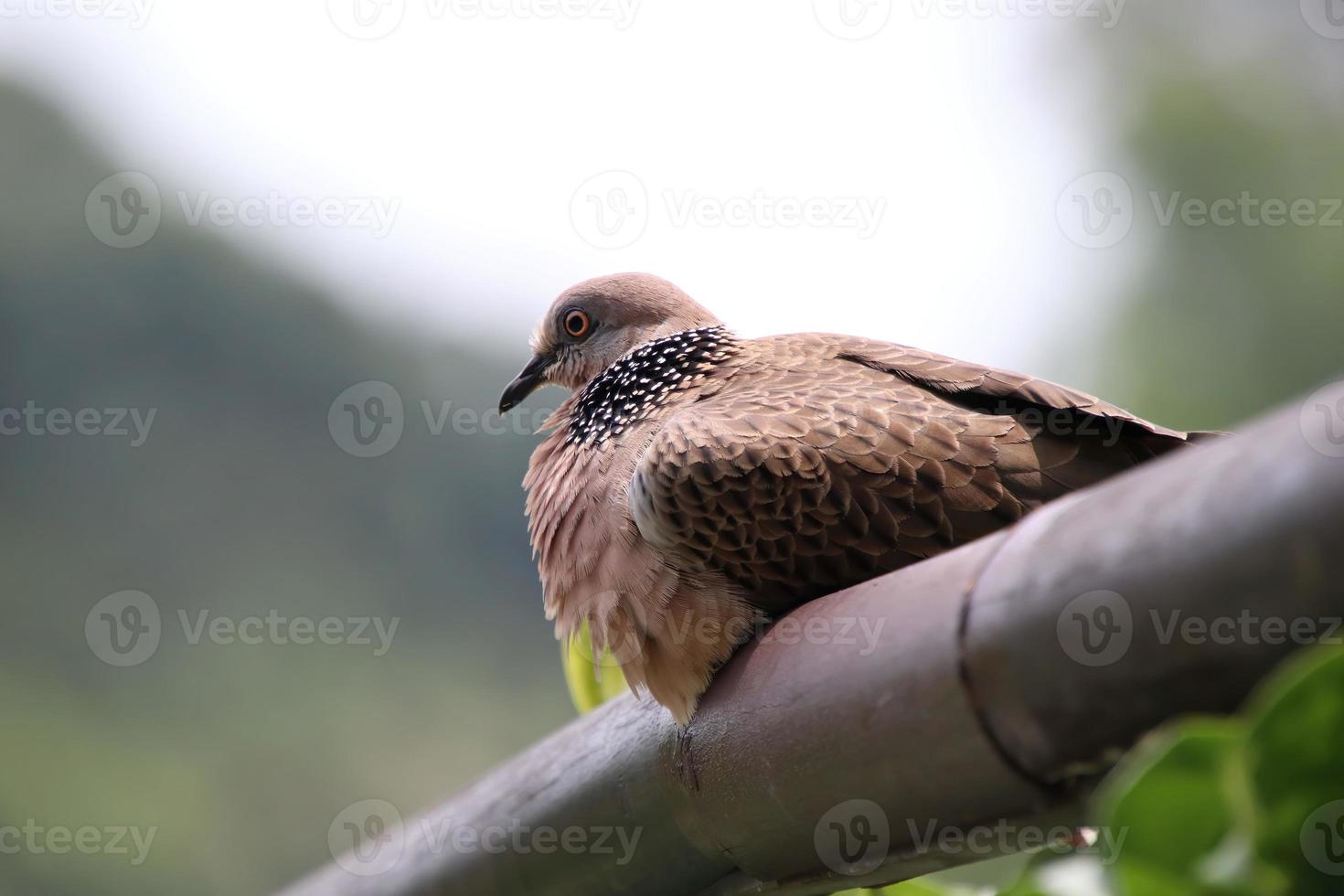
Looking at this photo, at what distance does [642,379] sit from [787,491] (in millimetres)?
694

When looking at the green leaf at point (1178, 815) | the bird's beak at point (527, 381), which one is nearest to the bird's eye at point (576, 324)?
the bird's beak at point (527, 381)

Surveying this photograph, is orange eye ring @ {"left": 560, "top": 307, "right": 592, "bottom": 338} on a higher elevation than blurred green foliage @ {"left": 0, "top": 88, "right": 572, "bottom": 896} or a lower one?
higher

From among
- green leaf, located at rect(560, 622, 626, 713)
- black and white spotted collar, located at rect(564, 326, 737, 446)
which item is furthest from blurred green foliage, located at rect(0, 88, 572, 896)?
black and white spotted collar, located at rect(564, 326, 737, 446)

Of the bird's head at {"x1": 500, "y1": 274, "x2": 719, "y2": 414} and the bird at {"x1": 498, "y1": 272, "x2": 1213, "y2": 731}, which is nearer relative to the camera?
the bird at {"x1": 498, "y1": 272, "x2": 1213, "y2": 731}

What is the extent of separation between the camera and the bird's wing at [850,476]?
202 cm

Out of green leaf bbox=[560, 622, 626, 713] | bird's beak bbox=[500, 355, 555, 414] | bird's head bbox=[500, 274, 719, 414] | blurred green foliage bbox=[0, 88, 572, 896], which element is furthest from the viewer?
blurred green foliage bbox=[0, 88, 572, 896]

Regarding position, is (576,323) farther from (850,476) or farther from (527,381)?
(850,476)

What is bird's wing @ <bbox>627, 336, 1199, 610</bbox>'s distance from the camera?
202cm

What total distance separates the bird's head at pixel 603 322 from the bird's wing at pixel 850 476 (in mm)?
887

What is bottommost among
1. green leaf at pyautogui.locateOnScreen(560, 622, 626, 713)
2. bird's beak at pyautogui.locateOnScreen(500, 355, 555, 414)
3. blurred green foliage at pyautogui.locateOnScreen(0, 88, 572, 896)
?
blurred green foliage at pyautogui.locateOnScreen(0, 88, 572, 896)

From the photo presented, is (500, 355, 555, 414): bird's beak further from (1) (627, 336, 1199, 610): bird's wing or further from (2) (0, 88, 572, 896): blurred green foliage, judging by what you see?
(2) (0, 88, 572, 896): blurred green foliage

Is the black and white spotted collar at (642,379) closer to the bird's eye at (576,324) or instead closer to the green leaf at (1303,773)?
the bird's eye at (576,324)

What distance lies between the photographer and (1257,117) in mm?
11531

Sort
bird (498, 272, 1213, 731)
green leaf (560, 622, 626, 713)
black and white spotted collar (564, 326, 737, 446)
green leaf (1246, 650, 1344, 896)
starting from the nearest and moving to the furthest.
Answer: green leaf (1246, 650, 1344, 896)
bird (498, 272, 1213, 731)
black and white spotted collar (564, 326, 737, 446)
green leaf (560, 622, 626, 713)
